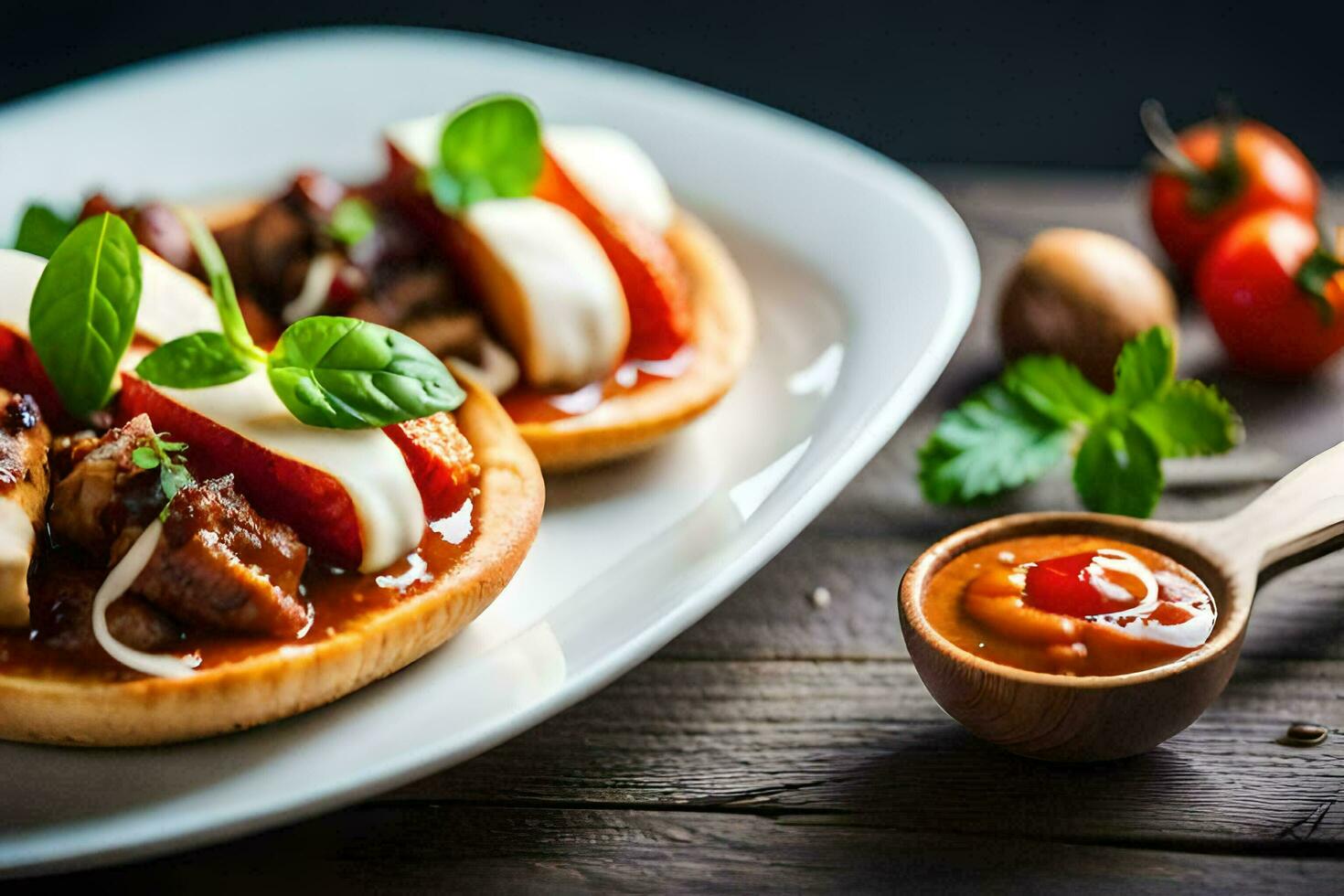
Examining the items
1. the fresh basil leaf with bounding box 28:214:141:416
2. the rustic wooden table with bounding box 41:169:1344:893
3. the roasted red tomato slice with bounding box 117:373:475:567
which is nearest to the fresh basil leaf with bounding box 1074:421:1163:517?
the rustic wooden table with bounding box 41:169:1344:893

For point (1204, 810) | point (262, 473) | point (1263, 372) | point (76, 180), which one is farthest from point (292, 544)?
point (1263, 372)

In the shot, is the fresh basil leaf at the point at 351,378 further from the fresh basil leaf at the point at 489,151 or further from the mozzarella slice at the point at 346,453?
the fresh basil leaf at the point at 489,151

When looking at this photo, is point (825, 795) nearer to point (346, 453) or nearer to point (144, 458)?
point (346, 453)

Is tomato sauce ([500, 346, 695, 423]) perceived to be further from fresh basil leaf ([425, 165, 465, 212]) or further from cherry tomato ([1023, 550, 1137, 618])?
cherry tomato ([1023, 550, 1137, 618])

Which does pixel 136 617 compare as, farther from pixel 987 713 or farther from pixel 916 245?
pixel 916 245

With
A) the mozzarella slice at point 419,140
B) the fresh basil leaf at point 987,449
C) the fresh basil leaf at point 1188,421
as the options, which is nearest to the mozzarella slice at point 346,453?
the mozzarella slice at point 419,140

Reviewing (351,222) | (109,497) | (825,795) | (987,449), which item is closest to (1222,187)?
(987,449)

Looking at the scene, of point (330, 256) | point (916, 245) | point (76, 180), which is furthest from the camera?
point (76, 180)
